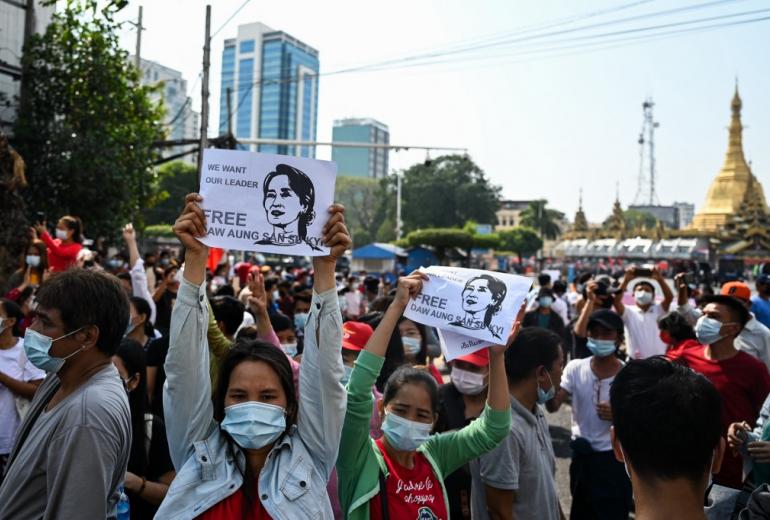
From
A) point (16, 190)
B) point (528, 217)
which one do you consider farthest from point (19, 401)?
point (528, 217)

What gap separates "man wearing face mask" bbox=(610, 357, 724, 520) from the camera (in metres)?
1.82

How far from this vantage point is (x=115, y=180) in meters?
14.9

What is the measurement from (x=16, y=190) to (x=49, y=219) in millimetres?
5279

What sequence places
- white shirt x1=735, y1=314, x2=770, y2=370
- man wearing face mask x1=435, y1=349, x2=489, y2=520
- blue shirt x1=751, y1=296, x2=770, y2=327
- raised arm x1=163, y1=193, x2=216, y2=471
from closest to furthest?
raised arm x1=163, y1=193, x2=216, y2=471, man wearing face mask x1=435, y1=349, x2=489, y2=520, white shirt x1=735, y1=314, x2=770, y2=370, blue shirt x1=751, y1=296, x2=770, y2=327

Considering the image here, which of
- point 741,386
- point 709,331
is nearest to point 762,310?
point 709,331

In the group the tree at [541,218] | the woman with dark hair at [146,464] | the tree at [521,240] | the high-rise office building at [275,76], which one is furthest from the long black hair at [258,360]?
the high-rise office building at [275,76]

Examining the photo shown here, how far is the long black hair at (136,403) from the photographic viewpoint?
110 inches

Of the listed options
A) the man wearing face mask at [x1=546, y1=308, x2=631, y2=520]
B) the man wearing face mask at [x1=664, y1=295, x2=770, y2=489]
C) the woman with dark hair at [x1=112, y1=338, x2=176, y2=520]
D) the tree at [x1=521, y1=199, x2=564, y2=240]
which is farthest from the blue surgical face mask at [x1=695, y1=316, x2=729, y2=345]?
the tree at [x1=521, y1=199, x2=564, y2=240]

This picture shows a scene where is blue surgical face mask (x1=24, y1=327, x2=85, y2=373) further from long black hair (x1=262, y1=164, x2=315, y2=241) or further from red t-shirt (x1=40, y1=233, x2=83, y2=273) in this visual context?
red t-shirt (x1=40, y1=233, x2=83, y2=273)

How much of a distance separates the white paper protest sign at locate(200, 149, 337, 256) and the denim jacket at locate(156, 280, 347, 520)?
0.30 metres

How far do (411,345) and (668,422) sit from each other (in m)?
3.10

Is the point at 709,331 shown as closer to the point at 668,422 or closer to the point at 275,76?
the point at 668,422

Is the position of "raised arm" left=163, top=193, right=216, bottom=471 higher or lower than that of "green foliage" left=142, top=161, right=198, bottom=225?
lower

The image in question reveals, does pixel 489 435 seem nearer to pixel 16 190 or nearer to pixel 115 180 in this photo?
pixel 16 190
